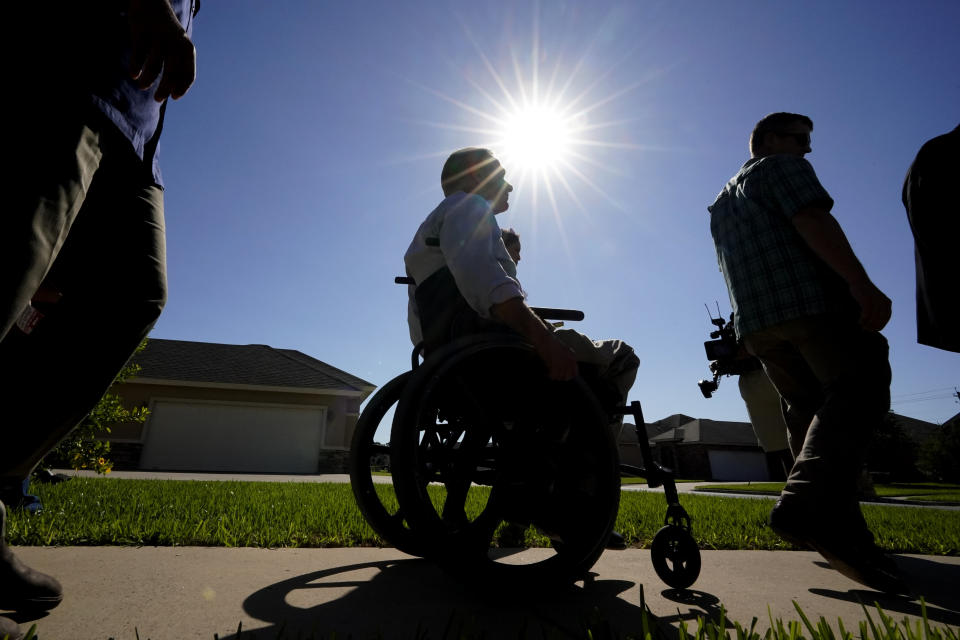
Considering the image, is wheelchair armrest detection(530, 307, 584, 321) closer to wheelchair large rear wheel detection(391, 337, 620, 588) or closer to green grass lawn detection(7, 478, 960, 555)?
wheelchair large rear wheel detection(391, 337, 620, 588)

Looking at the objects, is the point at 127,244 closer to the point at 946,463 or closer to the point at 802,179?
the point at 802,179

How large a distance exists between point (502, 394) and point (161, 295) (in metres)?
1.11

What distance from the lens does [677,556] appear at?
5.40ft

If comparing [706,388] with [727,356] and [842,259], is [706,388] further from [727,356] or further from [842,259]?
[842,259]

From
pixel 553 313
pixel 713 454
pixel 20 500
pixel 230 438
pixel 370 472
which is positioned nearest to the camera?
pixel 370 472

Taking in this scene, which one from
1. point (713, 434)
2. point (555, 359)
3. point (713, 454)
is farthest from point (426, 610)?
point (713, 434)

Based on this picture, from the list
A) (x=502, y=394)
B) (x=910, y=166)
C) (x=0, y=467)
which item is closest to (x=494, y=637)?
(x=502, y=394)

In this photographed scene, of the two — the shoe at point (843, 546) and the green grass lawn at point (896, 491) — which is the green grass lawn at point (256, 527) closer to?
the shoe at point (843, 546)

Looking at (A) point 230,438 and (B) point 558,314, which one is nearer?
(B) point 558,314

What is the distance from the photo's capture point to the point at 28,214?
929 mm

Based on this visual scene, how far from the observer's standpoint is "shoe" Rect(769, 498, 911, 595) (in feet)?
5.06

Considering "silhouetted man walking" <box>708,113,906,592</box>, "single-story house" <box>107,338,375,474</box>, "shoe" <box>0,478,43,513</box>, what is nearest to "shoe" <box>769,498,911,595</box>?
"silhouetted man walking" <box>708,113,906,592</box>

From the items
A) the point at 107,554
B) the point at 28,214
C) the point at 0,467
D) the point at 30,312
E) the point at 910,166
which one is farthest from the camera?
the point at 107,554

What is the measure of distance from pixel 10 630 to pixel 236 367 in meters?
20.1
